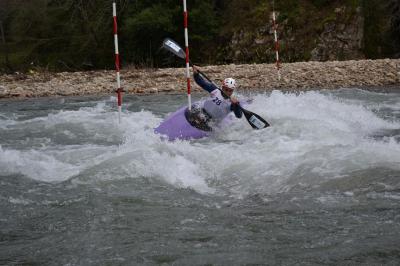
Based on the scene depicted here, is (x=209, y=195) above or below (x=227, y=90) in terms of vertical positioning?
below

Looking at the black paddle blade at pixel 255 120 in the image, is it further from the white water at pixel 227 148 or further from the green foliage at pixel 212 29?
the green foliage at pixel 212 29

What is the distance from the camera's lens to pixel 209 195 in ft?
17.6

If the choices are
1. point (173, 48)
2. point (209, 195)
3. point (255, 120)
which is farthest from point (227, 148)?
point (173, 48)

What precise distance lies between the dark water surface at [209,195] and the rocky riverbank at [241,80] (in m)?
3.67

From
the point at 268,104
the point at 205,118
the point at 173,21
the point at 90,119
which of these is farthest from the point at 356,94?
the point at 173,21

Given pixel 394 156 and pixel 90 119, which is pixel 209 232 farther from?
pixel 90 119

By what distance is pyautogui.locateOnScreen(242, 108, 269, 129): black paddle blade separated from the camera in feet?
26.3

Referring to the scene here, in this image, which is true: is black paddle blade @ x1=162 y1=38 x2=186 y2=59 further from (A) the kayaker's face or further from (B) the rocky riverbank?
(B) the rocky riverbank

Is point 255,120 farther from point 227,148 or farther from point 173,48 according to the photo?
point 173,48

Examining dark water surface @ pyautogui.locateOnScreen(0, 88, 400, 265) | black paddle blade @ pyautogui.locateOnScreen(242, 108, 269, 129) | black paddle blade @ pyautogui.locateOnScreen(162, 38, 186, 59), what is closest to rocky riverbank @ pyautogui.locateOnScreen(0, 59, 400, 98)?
black paddle blade @ pyautogui.locateOnScreen(162, 38, 186, 59)

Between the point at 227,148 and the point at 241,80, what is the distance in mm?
6278

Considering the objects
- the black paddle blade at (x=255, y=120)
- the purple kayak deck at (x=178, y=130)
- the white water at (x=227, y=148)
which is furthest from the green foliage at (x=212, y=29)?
the black paddle blade at (x=255, y=120)

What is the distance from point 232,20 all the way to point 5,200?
15.7m

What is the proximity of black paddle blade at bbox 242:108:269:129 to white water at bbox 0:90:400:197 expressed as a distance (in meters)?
0.11
